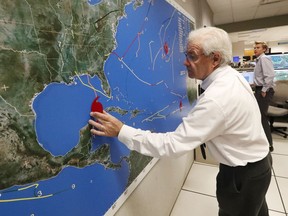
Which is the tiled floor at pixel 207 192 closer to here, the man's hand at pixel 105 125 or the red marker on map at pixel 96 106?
the man's hand at pixel 105 125

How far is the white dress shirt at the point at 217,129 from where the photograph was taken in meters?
0.95

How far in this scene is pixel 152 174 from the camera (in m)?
1.51

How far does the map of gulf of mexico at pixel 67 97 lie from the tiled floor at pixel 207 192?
1.00 meters

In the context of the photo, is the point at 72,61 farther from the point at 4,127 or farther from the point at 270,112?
the point at 270,112

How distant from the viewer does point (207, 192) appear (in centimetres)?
219

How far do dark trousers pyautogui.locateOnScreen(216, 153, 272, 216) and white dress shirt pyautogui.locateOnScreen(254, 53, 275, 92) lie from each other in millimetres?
2421

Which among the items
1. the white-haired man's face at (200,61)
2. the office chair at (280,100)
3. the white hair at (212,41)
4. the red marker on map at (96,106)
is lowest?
the office chair at (280,100)

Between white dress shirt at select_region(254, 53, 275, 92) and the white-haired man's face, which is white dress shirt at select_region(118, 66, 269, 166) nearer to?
the white-haired man's face

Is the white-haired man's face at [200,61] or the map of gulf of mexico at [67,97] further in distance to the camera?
the white-haired man's face at [200,61]

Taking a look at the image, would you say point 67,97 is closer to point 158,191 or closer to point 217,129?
point 217,129

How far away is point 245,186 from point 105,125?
84cm

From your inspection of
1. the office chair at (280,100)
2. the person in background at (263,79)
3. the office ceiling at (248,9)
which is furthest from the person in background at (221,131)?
the office ceiling at (248,9)

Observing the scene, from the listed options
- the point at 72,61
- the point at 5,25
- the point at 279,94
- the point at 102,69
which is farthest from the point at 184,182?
the point at 279,94

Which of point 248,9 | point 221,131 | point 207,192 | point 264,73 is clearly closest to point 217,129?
point 221,131
